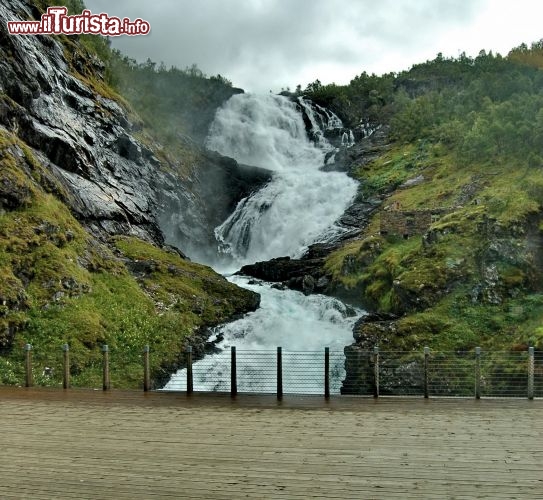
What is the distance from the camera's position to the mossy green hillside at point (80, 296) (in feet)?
61.0

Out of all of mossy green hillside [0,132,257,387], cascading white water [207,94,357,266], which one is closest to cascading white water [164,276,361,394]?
mossy green hillside [0,132,257,387]

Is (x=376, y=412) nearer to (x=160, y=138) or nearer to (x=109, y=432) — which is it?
(x=109, y=432)

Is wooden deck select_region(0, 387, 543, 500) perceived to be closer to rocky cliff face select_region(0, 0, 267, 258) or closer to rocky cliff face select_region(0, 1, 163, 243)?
rocky cliff face select_region(0, 1, 163, 243)

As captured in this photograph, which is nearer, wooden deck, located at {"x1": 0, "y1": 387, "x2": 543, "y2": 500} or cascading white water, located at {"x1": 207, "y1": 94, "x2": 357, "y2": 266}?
wooden deck, located at {"x1": 0, "y1": 387, "x2": 543, "y2": 500}

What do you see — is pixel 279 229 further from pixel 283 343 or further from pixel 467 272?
pixel 467 272

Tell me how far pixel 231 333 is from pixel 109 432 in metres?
15.9

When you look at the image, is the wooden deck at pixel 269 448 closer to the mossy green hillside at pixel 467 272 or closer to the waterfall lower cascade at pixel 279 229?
the waterfall lower cascade at pixel 279 229

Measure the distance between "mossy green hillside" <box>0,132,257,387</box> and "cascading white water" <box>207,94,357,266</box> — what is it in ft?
43.1

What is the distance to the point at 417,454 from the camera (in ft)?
27.1

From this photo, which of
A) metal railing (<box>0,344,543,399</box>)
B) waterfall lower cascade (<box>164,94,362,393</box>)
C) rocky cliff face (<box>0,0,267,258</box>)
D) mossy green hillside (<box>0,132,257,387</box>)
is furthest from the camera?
rocky cliff face (<box>0,0,267,258</box>)

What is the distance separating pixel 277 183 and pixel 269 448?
42107 millimetres

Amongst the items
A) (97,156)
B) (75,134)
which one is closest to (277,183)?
(97,156)

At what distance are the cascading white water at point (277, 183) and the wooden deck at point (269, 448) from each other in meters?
29.0

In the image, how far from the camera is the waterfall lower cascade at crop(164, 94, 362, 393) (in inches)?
863
